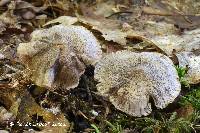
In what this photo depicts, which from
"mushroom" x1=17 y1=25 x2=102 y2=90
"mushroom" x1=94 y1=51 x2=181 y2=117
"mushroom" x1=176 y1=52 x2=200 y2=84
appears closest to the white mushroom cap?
"mushroom" x1=17 y1=25 x2=102 y2=90

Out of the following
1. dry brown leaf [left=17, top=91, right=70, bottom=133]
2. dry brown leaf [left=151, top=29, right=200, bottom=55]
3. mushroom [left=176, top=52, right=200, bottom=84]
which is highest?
dry brown leaf [left=151, top=29, right=200, bottom=55]

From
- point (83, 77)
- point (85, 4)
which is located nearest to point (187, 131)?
point (83, 77)

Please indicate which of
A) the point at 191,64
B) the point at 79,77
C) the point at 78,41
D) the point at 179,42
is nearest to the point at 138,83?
the point at 79,77

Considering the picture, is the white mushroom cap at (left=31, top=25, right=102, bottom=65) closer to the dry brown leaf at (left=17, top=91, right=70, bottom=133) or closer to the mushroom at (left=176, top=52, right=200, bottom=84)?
the dry brown leaf at (left=17, top=91, right=70, bottom=133)

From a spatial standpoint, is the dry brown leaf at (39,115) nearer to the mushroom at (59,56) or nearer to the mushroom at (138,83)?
the mushroom at (59,56)

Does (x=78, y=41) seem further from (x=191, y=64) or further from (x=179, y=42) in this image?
(x=179, y=42)

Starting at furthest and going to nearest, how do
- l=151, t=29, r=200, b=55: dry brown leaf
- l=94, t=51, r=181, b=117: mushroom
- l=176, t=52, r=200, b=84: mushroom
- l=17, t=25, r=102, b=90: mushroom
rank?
1. l=151, t=29, r=200, b=55: dry brown leaf
2. l=176, t=52, r=200, b=84: mushroom
3. l=17, t=25, r=102, b=90: mushroom
4. l=94, t=51, r=181, b=117: mushroom

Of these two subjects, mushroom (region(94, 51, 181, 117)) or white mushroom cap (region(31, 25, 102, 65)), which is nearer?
mushroom (region(94, 51, 181, 117))
